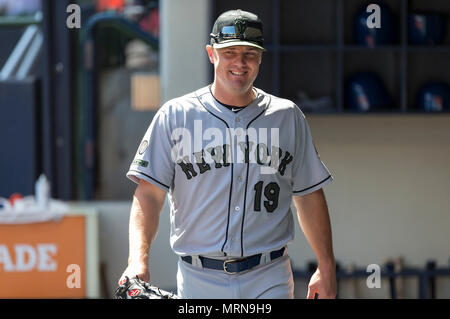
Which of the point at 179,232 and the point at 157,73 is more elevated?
the point at 157,73

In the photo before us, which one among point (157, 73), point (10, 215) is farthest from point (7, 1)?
point (10, 215)

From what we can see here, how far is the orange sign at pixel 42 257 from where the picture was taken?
4.37 meters

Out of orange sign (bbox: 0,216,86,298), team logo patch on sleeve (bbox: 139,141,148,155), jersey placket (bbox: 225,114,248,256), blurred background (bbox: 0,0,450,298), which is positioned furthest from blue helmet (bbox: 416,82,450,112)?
team logo patch on sleeve (bbox: 139,141,148,155)

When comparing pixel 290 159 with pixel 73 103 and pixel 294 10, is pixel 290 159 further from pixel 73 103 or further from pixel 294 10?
pixel 73 103

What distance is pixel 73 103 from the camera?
476 cm

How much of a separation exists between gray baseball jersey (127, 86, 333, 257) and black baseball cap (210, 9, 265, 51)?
0.74 feet

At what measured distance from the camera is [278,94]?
434 centimetres

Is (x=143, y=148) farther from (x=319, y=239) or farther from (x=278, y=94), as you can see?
(x=278, y=94)

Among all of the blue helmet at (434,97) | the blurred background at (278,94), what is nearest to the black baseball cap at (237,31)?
the blurred background at (278,94)

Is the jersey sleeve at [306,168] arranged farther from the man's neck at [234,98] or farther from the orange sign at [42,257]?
the orange sign at [42,257]

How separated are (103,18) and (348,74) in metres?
1.47

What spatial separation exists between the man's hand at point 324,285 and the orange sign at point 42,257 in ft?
7.43

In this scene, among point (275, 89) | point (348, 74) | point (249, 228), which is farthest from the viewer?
point (348, 74)

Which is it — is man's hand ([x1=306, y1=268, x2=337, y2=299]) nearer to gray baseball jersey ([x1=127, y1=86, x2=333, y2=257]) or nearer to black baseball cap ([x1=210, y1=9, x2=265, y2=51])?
gray baseball jersey ([x1=127, y1=86, x2=333, y2=257])
